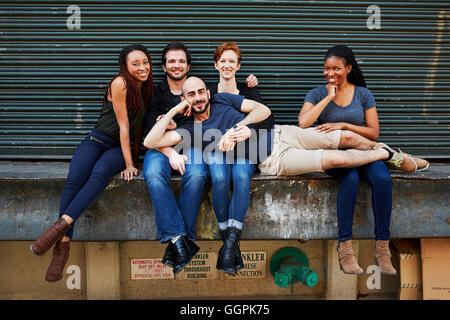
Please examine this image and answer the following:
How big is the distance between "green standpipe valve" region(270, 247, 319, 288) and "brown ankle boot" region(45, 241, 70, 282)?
2131mm

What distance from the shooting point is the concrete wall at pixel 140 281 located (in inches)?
167

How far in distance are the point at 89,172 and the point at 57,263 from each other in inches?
31.0

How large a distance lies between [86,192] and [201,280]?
1979 mm

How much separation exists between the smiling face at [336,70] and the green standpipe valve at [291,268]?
6.50ft

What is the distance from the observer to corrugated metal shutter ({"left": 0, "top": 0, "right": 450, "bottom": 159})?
410 centimetres

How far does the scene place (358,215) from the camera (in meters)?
3.39

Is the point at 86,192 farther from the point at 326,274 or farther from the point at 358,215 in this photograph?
the point at 326,274

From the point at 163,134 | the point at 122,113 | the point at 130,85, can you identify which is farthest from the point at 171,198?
the point at 130,85

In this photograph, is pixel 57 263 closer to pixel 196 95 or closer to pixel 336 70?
pixel 196 95

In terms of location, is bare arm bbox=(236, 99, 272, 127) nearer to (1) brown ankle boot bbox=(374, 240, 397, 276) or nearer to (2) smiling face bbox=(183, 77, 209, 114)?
(2) smiling face bbox=(183, 77, 209, 114)

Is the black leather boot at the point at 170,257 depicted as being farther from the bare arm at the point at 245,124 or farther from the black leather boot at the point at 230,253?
the bare arm at the point at 245,124

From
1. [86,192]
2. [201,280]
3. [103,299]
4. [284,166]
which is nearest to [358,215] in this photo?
[284,166]

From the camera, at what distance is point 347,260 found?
3.04 metres

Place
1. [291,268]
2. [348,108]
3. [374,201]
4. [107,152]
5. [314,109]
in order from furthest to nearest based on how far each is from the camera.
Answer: [291,268], [348,108], [314,109], [107,152], [374,201]
